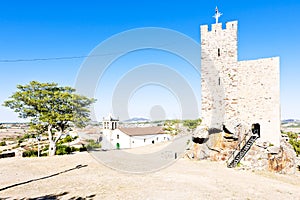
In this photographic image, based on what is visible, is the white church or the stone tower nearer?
the white church

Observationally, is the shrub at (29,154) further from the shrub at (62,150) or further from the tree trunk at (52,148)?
the shrub at (62,150)

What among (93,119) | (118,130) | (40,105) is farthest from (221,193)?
(118,130)

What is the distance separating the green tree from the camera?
19688 millimetres

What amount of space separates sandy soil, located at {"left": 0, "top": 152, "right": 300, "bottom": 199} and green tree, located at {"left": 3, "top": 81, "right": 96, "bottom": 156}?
548 cm

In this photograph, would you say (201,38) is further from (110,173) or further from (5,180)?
(5,180)

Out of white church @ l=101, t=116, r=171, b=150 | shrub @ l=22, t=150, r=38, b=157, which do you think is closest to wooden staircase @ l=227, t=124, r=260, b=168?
shrub @ l=22, t=150, r=38, b=157

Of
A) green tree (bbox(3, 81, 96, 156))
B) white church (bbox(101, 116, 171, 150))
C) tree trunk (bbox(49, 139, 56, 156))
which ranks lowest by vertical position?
white church (bbox(101, 116, 171, 150))

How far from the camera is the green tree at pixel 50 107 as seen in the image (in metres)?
19.7

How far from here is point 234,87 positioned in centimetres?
1666

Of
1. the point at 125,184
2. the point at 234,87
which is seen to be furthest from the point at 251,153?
the point at 125,184

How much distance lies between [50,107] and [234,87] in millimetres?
16515

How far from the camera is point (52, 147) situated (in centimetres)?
2038

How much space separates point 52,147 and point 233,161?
16061 millimetres

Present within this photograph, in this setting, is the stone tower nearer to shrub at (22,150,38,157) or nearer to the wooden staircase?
shrub at (22,150,38,157)
